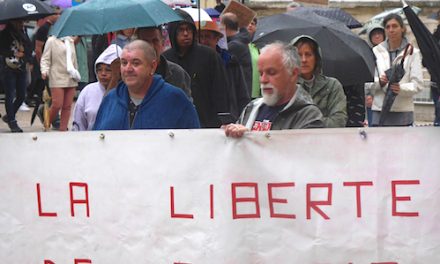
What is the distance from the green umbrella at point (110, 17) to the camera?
7.14 metres

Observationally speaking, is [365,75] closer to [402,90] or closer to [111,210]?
[402,90]

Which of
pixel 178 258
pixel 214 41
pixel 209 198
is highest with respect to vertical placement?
pixel 214 41

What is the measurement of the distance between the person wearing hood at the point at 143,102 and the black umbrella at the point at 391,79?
3691mm

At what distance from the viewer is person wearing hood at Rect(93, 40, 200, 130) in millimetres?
5645

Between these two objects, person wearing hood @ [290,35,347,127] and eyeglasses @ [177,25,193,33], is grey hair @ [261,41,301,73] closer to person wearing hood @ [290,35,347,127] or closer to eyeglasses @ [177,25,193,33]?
person wearing hood @ [290,35,347,127]

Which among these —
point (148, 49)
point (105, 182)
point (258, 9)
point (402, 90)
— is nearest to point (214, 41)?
point (402, 90)

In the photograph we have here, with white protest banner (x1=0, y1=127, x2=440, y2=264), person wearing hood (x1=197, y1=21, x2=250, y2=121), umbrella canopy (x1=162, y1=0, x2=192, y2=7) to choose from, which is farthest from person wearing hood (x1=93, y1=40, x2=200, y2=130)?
umbrella canopy (x1=162, y1=0, x2=192, y2=7)

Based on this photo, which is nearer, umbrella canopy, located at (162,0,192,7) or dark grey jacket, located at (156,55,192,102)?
dark grey jacket, located at (156,55,192,102)

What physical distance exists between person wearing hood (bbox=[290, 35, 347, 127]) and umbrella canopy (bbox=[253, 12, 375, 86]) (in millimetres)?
1008

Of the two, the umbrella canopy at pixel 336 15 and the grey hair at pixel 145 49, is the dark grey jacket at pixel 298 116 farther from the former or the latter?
the umbrella canopy at pixel 336 15

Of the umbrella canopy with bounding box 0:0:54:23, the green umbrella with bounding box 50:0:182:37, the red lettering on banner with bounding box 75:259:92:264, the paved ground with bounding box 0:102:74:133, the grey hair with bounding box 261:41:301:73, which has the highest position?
the umbrella canopy with bounding box 0:0:54:23

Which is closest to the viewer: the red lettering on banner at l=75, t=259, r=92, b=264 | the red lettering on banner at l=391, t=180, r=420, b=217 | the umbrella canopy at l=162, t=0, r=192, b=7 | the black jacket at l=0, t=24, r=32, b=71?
the red lettering on banner at l=391, t=180, r=420, b=217

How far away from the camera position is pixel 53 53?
13094 millimetres

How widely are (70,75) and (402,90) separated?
5.40m
